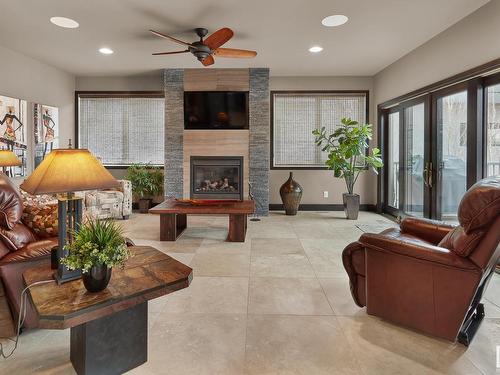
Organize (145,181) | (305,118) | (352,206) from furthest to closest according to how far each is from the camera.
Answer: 1. (305,118)
2. (145,181)
3. (352,206)

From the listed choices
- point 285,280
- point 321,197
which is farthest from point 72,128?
point 285,280

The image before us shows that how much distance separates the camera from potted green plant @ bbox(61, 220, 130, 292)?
139cm

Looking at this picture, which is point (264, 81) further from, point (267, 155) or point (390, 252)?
→ point (390, 252)

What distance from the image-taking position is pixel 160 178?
6.55 meters

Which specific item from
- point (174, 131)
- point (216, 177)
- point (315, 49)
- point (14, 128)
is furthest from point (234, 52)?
point (14, 128)

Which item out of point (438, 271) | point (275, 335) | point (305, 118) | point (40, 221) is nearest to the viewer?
point (438, 271)

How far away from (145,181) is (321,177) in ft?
11.9

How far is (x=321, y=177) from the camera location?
261 inches

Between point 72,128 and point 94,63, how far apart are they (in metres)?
1.65

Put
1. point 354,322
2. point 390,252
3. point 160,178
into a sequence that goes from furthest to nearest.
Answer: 1. point 160,178
2. point 354,322
3. point 390,252

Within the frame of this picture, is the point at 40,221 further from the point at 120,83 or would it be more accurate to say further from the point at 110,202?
the point at 120,83

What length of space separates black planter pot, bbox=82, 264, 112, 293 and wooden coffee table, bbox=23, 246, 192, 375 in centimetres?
3

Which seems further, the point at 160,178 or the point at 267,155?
the point at 160,178

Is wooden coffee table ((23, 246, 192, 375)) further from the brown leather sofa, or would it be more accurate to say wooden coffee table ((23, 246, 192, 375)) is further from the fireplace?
the fireplace
